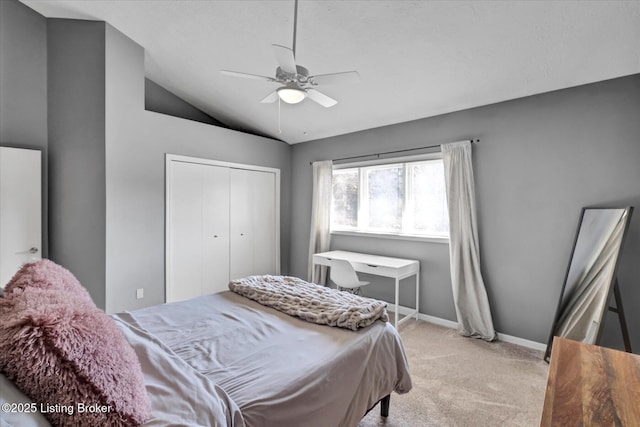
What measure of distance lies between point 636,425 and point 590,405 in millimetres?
89

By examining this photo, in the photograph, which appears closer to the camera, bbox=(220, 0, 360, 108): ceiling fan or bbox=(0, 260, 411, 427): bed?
bbox=(0, 260, 411, 427): bed

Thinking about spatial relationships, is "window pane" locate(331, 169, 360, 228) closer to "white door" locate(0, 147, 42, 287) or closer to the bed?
the bed

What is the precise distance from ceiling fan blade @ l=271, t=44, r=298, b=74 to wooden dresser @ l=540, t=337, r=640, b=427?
72.8 inches

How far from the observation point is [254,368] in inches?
52.6

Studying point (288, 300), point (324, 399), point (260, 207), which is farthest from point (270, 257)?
point (324, 399)

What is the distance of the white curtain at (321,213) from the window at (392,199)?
0.15m

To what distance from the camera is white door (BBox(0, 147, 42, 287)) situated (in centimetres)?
282

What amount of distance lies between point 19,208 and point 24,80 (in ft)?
4.28

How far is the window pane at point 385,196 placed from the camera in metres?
3.96

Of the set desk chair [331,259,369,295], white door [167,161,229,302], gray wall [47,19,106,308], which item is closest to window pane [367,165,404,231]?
desk chair [331,259,369,295]

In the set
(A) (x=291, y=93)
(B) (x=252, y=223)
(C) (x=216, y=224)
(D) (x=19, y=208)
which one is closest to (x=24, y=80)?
(D) (x=19, y=208)

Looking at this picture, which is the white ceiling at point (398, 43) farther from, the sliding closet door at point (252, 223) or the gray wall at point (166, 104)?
the sliding closet door at point (252, 223)

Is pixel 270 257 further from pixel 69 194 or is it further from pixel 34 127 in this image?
pixel 34 127

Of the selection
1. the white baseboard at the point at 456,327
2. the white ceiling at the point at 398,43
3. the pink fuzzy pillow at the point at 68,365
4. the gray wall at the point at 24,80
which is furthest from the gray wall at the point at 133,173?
the white baseboard at the point at 456,327
